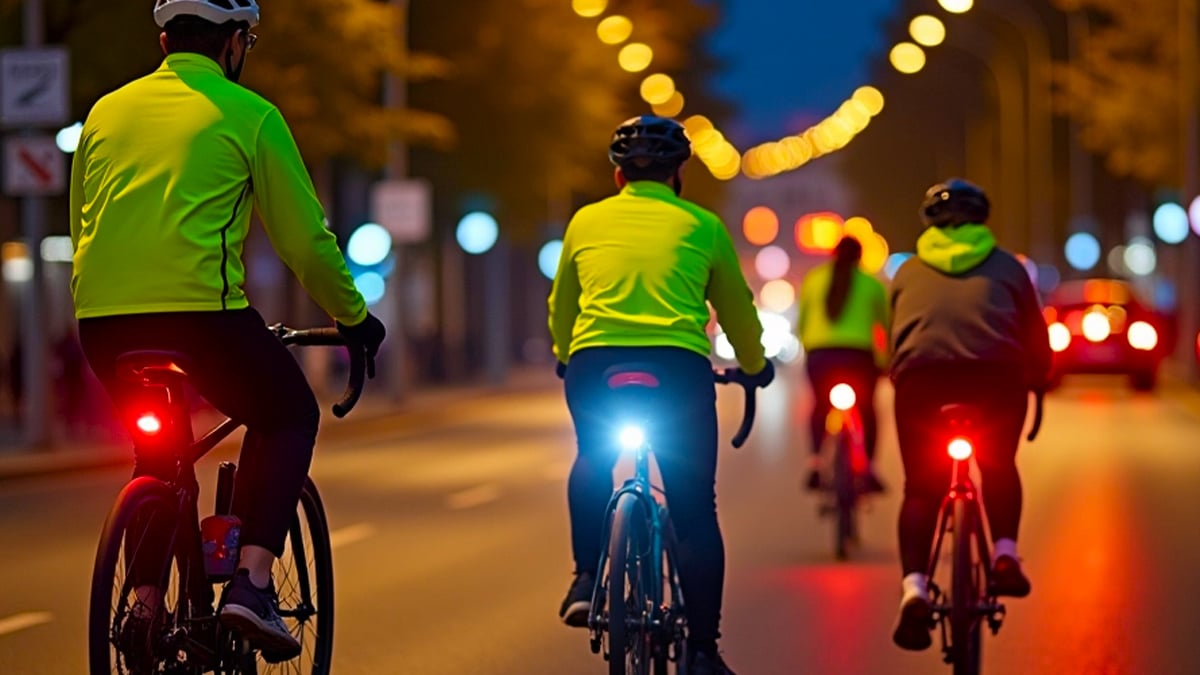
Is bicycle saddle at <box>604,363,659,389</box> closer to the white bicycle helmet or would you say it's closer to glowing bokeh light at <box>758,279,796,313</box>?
the white bicycle helmet

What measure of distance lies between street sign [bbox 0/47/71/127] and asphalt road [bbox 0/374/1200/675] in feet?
11.5

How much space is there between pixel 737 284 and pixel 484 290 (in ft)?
165

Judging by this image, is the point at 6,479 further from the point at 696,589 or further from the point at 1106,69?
the point at 1106,69

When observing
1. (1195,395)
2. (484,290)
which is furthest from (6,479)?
(484,290)

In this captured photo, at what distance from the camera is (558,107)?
4372 centimetres

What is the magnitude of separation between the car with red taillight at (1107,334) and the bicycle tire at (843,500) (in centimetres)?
2414

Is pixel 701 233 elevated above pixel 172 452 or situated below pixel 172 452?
above

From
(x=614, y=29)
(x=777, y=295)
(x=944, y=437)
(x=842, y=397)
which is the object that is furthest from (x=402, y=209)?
(x=777, y=295)

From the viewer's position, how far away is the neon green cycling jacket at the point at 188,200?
653cm

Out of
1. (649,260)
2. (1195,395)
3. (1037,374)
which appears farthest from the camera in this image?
(1195,395)

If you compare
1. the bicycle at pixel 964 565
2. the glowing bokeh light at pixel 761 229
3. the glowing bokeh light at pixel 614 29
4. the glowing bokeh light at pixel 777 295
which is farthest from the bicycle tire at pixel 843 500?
the glowing bokeh light at pixel 761 229

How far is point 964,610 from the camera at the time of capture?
28.2 ft

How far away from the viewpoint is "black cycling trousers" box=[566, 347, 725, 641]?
7.96 meters

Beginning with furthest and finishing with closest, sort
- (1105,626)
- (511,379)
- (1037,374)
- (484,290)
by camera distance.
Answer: (484,290), (511,379), (1105,626), (1037,374)
